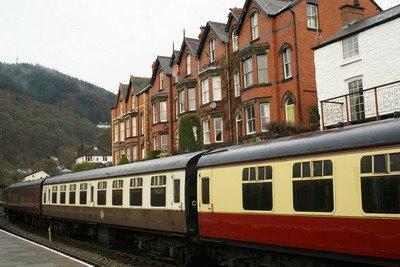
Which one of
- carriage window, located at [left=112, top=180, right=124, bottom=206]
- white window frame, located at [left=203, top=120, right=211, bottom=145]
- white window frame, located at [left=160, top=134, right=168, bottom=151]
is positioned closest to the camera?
carriage window, located at [left=112, top=180, right=124, bottom=206]

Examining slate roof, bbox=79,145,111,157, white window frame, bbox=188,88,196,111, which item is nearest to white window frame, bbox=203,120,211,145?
white window frame, bbox=188,88,196,111

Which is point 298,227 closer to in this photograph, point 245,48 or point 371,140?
point 371,140

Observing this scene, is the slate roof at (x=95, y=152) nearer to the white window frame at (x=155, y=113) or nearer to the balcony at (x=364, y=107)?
the white window frame at (x=155, y=113)

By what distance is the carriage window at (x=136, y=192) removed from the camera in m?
15.7

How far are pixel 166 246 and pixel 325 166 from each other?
7634 mm

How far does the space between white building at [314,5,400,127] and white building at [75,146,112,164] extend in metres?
107

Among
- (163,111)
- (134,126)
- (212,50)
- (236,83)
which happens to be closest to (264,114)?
(236,83)

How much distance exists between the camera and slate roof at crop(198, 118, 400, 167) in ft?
24.4

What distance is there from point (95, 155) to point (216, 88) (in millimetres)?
98472

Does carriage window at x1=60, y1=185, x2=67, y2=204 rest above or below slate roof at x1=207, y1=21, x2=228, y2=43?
below

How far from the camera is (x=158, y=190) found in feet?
47.5

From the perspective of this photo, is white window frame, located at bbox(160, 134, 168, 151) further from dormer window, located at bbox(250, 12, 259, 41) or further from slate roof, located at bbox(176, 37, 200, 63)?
dormer window, located at bbox(250, 12, 259, 41)

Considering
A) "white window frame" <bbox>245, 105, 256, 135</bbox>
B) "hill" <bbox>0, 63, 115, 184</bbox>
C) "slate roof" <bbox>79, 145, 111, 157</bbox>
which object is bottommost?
"white window frame" <bbox>245, 105, 256, 135</bbox>

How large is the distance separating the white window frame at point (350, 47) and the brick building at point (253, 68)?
374 centimetres
